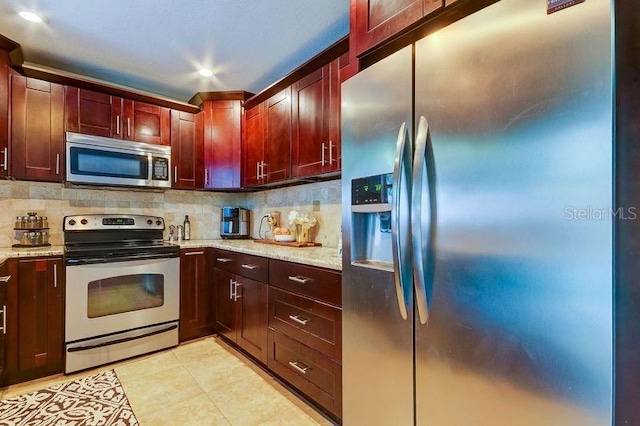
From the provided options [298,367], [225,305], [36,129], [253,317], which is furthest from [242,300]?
[36,129]

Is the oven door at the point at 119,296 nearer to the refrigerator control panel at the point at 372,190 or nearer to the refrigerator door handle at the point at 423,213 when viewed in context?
the refrigerator control panel at the point at 372,190

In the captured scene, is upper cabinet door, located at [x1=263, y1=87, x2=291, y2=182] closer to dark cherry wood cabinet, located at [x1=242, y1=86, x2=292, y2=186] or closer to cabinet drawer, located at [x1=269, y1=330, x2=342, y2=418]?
dark cherry wood cabinet, located at [x1=242, y1=86, x2=292, y2=186]

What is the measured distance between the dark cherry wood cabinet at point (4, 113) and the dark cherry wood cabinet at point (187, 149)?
3.71 ft

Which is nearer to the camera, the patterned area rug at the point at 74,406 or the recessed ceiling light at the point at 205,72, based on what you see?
the patterned area rug at the point at 74,406

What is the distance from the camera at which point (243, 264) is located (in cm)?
247

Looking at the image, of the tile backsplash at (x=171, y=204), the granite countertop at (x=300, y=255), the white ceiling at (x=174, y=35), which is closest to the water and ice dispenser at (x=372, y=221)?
the granite countertop at (x=300, y=255)

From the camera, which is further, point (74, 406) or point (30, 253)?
point (30, 253)

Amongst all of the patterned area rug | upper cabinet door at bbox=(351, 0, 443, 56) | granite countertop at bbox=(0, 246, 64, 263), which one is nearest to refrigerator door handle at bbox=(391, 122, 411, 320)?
upper cabinet door at bbox=(351, 0, 443, 56)

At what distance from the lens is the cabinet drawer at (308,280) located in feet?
5.41

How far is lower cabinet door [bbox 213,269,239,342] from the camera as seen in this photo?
2605 millimetres

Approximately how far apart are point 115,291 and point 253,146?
1.67m

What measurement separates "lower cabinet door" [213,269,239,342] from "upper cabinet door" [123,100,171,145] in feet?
4.48

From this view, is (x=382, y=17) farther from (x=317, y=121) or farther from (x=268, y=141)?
(x=268, y=141)

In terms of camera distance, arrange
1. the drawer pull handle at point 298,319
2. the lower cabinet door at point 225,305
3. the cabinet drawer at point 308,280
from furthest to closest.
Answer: the lower cabinet door at point 225,305 < the drawer pull handle at point 298,319 < the cabinet drawer at point 308,280
